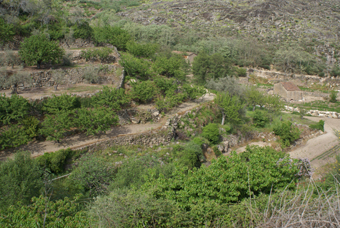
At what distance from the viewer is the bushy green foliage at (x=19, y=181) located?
9883 millimetres

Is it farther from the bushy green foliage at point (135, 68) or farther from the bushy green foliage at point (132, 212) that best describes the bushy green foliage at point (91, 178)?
the bushy green foliage at point (135, 68)

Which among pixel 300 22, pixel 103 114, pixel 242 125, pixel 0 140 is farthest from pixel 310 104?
pixel 300 22

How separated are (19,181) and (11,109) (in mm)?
7646

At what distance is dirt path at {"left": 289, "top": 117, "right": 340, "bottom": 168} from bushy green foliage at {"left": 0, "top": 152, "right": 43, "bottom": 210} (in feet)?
70.3

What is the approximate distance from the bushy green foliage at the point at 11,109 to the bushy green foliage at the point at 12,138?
0.88m

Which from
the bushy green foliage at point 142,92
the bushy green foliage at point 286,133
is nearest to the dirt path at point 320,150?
the bushy green foliage at point 286,133

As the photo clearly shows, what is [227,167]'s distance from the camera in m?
10.9

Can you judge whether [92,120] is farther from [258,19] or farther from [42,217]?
[258,19]

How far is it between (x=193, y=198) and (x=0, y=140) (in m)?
13.0

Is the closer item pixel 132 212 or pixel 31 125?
pixel 132 212

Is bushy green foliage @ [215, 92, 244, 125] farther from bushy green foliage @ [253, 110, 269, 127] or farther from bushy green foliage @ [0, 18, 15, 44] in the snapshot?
bushy green foliage @ [0, 18, 15, 44]

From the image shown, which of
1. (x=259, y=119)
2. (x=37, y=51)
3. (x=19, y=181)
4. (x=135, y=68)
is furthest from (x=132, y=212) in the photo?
(x=259, y=119)

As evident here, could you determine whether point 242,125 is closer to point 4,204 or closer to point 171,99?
point 171,99

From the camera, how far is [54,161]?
560 inches
